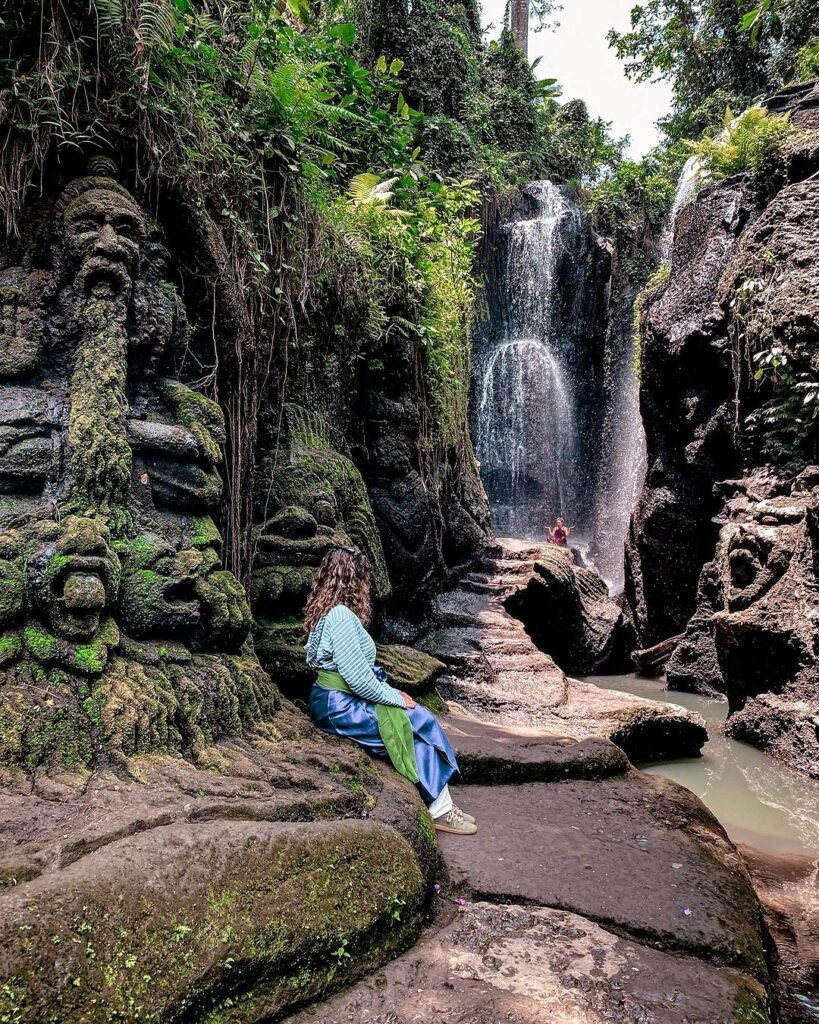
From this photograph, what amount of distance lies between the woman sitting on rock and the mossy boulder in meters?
0.80

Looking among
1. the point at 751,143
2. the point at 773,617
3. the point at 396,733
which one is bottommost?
the point at 396,733

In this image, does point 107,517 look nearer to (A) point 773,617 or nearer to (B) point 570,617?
(A) point 773,617

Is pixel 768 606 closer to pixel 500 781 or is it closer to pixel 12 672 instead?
pixel 500 781

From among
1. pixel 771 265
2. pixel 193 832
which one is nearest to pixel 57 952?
pixel 193 832

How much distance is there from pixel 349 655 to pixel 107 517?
128 cm

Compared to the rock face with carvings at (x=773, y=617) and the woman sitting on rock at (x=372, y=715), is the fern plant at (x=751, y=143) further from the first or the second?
the woman sitting on rock at (x=372, y=715)

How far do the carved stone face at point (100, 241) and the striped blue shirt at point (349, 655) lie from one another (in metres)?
1.97

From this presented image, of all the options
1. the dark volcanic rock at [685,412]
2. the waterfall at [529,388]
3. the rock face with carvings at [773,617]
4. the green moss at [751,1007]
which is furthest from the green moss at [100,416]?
the waterfall at [529,388]

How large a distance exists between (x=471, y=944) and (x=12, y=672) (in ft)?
6.38

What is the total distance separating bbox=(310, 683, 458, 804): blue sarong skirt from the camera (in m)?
3.38

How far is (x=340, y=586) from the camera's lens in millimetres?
3580

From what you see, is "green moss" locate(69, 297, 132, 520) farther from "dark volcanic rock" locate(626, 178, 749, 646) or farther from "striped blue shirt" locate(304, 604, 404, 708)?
"dark volcanic rock" locate(626, 178, 749, 646)

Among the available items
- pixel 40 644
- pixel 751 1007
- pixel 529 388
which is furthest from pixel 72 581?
pixel 529 388

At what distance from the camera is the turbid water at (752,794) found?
4.98 metres
